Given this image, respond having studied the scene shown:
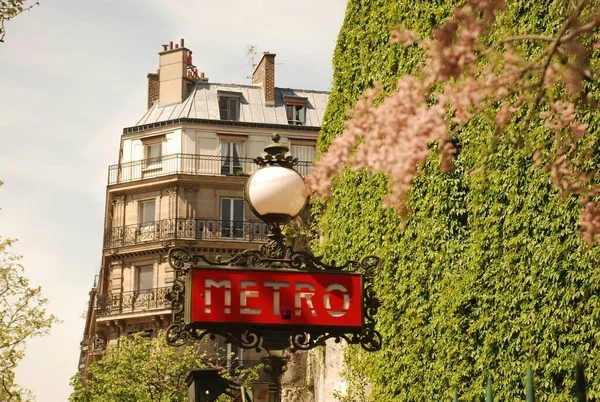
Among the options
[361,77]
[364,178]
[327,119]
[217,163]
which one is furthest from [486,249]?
[217,163]

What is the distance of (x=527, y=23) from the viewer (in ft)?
43.3

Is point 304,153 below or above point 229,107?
below

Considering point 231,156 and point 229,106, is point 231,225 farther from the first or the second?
point 229,106

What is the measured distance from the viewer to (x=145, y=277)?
155 ft

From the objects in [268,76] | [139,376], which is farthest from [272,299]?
[268,76]

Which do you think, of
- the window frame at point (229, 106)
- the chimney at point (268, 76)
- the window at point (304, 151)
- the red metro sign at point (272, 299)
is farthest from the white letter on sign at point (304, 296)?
the chimney at point (268, 76)

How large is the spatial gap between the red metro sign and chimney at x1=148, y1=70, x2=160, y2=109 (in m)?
45.4

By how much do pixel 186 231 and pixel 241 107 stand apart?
7418 millimetres

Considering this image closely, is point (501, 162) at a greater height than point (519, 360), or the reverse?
point (501, 162)

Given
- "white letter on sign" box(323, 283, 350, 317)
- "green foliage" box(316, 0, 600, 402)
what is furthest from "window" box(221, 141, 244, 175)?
"white letter on sign" box(323, 283, 350, 317)

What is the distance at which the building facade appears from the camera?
4700 cm

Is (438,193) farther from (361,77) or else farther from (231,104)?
(231,104)

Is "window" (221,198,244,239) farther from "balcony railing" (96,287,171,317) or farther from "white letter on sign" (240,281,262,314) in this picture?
"white letter on sign" (240,281,262,314)

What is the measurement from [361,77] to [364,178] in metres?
2.23
